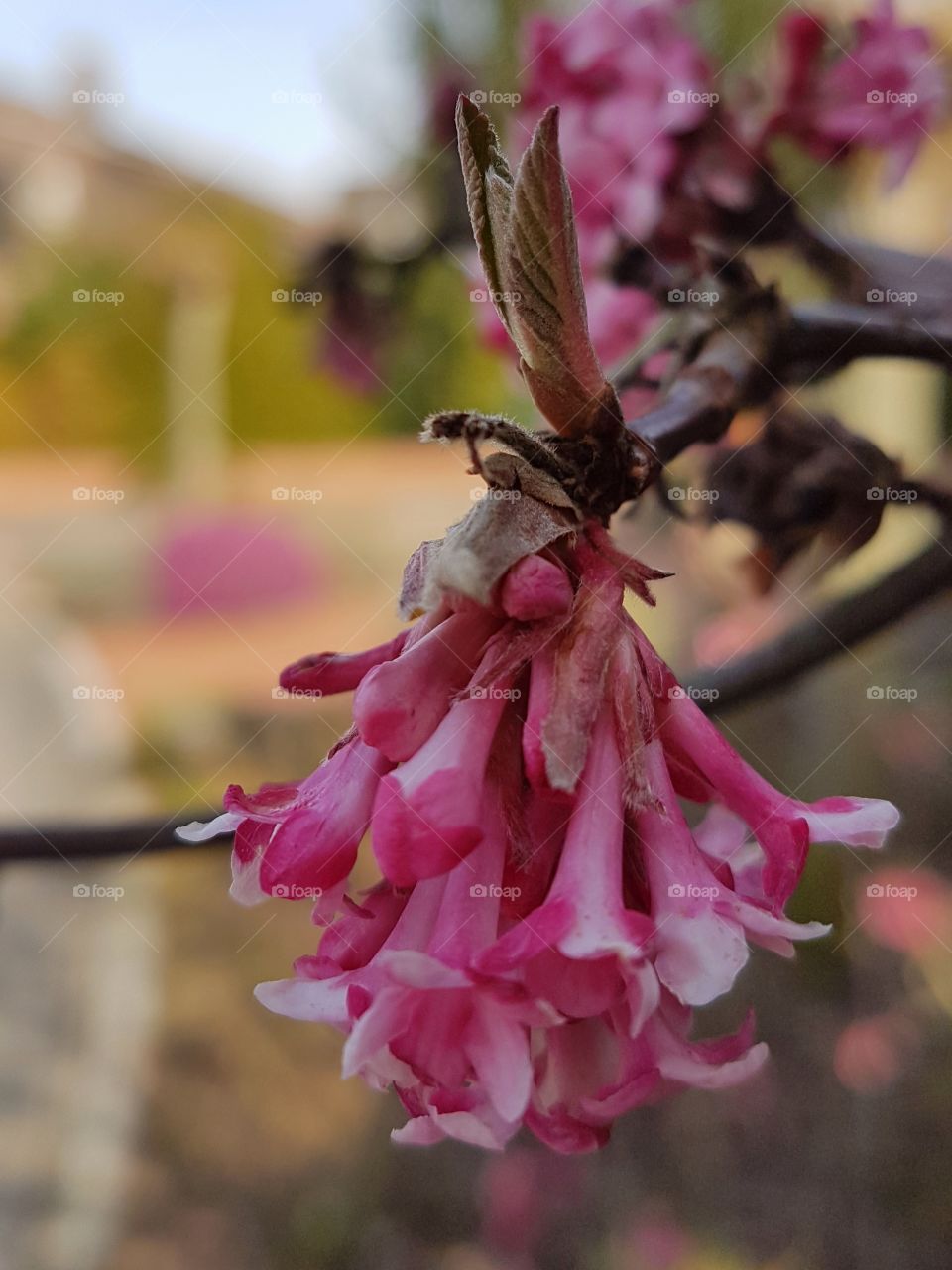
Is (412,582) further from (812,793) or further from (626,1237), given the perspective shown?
(626,1237)

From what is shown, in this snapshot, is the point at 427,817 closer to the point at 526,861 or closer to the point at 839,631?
the point at 526,861

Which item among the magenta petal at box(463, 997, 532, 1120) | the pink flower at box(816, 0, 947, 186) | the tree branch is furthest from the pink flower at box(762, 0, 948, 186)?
the magenta petal at box(463, 997, 532, 1120)

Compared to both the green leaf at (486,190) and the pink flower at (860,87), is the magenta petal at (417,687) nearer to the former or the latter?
the green leaf at (486,190)

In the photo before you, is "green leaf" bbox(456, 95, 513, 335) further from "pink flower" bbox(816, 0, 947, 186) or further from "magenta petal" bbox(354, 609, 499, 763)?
"pink flower" bbox(816, 0, 947, 186)

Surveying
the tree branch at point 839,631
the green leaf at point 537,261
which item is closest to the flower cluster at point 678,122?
the tree branch at point 839,631

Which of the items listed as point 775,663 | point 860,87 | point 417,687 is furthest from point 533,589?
point 860,87

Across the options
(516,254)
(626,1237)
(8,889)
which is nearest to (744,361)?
(516,254)

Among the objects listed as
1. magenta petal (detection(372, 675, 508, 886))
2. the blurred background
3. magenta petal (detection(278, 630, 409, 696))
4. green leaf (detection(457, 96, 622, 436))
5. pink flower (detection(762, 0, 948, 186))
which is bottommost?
the blurred background
